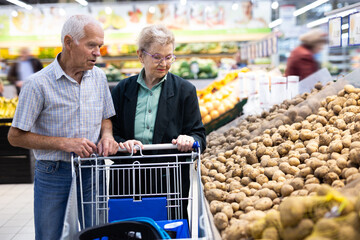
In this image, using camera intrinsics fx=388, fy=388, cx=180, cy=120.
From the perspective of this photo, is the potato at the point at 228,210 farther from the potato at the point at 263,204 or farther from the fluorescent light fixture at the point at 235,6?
the fluorescent light fixture at the point at 235,6

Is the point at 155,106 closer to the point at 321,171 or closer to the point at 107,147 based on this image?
the point at 107,147

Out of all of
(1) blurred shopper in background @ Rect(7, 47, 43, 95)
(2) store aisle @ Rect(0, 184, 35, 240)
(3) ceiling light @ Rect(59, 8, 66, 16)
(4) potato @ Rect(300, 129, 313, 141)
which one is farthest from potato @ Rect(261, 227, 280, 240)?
(3) ceiling light @ Rect(59, 8, 66, 16)

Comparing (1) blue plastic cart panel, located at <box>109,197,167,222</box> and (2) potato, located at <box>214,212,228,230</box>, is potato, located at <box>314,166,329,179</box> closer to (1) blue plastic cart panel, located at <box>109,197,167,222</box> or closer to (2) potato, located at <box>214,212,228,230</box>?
(2) potato, located at <box>214,212,228,230</box>

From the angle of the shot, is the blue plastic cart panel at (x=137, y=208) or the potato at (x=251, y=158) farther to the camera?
the potato at (x=251, y=158)

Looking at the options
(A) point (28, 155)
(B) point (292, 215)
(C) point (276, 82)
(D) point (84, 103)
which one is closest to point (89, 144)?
(D) point (84, 103)

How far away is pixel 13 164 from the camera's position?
221 inches

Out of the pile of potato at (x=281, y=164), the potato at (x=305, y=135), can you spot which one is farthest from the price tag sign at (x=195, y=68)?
the potato at (x=305, y=135)

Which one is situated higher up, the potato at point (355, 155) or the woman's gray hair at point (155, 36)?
the woman's gray hair at point (155, 36)

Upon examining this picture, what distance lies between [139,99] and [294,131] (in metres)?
1.24

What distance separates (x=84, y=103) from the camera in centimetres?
197

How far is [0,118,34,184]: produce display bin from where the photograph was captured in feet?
18.4

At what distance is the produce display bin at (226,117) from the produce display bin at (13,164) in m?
2.83

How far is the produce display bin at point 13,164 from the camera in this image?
18.4 feet

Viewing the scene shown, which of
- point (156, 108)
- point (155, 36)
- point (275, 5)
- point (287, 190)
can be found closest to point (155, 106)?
point (156, 108)
